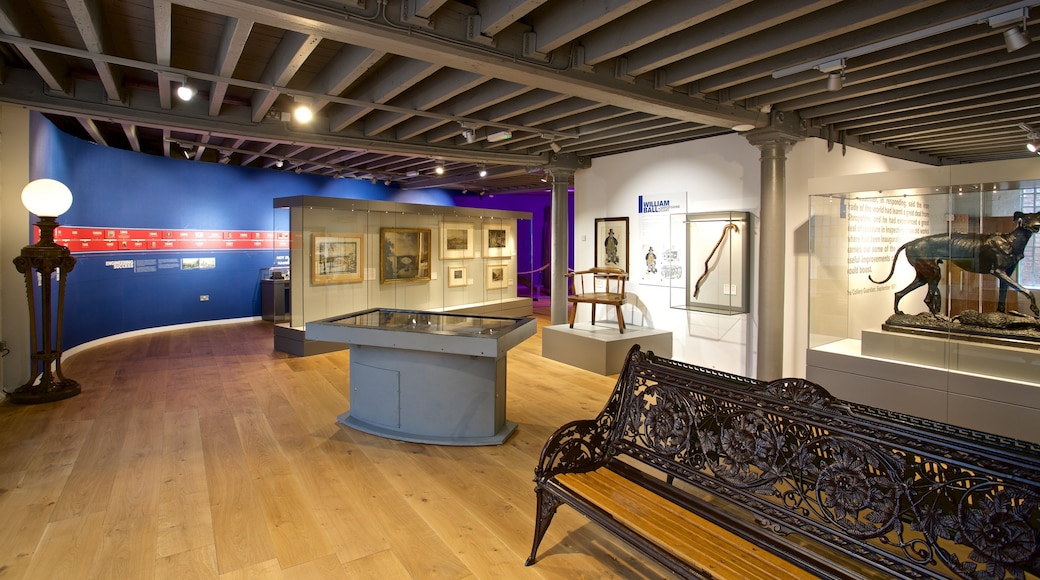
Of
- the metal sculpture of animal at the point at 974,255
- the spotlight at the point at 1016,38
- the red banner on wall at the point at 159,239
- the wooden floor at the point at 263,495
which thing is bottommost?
the wooden floor at the point at 263,495

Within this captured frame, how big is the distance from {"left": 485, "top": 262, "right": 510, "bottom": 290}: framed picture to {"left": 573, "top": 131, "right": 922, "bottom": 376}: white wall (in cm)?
300

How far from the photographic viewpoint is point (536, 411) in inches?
208

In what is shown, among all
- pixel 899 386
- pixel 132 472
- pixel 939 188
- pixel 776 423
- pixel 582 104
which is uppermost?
pixel 582 104

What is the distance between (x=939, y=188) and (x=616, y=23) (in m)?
3.26

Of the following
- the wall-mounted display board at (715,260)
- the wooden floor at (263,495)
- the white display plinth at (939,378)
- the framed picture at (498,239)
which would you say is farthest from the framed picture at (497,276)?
the white display plinth at (939,378)

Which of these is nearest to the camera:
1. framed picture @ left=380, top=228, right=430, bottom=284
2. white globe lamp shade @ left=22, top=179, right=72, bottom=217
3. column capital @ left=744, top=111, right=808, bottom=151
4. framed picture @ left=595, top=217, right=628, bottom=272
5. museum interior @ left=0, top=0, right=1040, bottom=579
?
museum interior @ left=0, top=0, right=1040, bottom=579

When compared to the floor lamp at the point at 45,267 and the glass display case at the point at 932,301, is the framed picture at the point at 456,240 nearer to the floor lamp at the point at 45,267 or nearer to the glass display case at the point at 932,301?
the floor lamp at the point at 45,267

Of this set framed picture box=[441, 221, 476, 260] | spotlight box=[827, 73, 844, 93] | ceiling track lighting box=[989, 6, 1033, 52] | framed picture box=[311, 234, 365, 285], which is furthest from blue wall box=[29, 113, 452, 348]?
ceiling track lighting box=[989, 6, 1033, 52]

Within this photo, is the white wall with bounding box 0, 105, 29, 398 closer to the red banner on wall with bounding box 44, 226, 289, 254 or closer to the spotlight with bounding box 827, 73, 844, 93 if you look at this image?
the red banner on wall with bounding box 44, 226, 289, 254

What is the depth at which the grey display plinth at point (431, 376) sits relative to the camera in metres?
4.16

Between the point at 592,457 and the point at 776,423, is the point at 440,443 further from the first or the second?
the point at 776,423

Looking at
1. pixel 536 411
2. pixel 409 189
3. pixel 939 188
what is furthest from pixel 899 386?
pixel 409 189

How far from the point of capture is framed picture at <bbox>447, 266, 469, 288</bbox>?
10133 mm

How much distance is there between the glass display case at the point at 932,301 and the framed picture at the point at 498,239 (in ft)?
21.2
